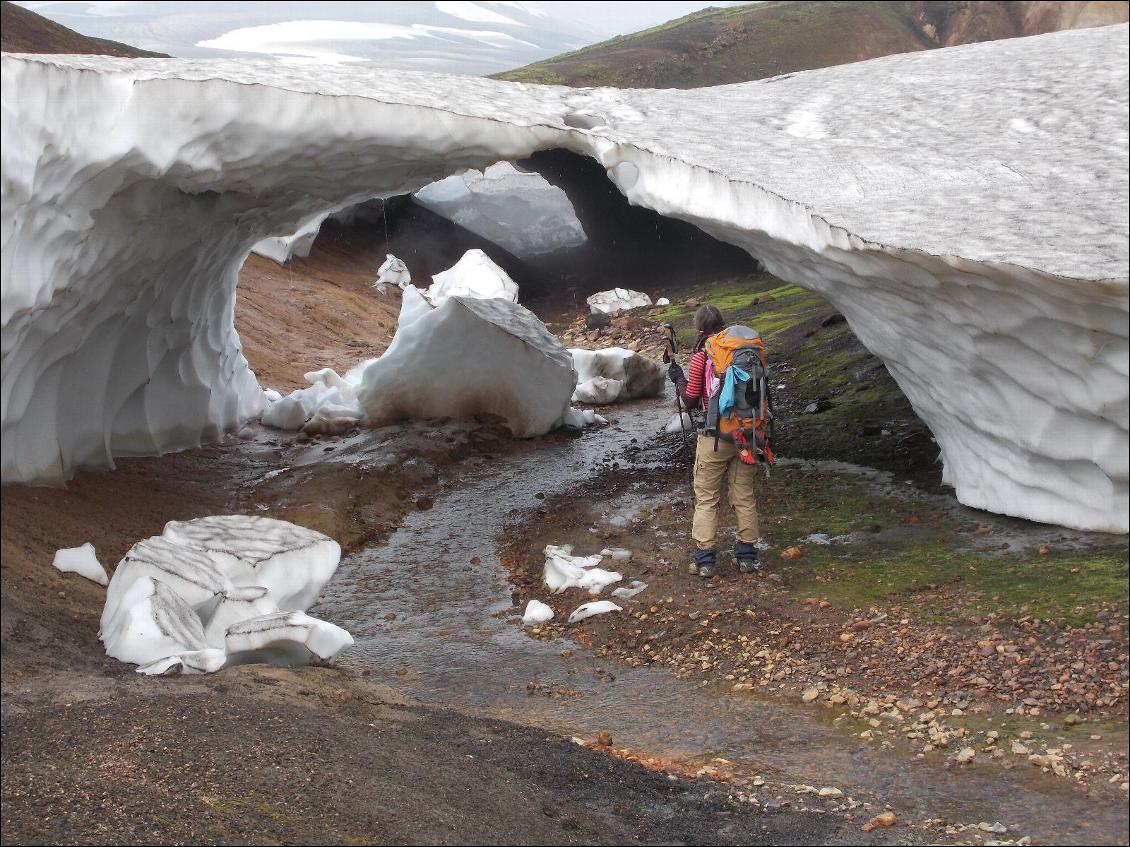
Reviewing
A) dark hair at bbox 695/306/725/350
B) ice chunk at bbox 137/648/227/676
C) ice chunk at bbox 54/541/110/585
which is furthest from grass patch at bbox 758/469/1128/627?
ice chunk at bbox 54/541/110/585

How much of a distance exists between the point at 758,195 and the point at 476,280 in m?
12.2

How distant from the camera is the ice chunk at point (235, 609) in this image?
568 centimetres

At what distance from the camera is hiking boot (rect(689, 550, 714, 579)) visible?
22.2 feet

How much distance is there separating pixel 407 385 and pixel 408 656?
16.9 ft

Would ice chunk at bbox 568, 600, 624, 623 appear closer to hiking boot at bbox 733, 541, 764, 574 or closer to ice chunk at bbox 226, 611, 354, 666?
hiking boot at bbox 733, 541, 764, 574

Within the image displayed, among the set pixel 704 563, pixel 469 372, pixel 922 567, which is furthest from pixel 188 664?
pixel 469 372

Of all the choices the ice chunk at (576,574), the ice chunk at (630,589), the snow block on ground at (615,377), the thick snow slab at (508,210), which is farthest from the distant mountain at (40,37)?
the ice chunk at (630,589)

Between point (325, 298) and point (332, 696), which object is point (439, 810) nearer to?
point (332, 696)

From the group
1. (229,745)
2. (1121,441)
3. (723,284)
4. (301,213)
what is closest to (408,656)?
(229,745)

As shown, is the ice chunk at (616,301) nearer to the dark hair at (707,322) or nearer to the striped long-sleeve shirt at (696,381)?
the dark hair at (707,322)

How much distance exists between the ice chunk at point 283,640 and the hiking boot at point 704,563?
2186 mm

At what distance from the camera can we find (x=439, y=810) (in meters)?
3.94

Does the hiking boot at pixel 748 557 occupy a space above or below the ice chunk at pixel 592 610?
above

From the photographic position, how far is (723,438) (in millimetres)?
6523
